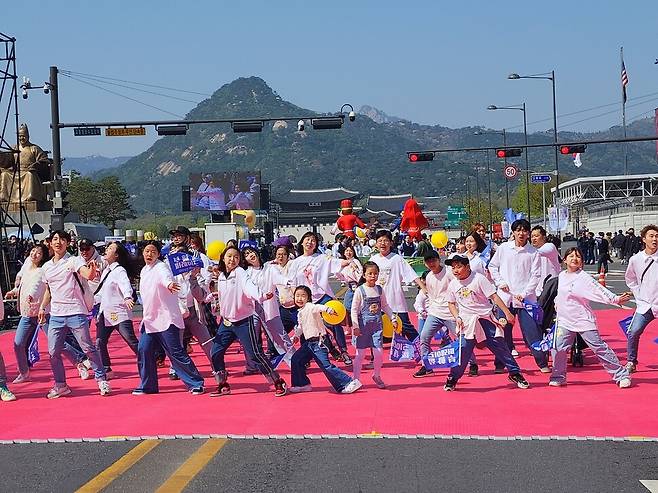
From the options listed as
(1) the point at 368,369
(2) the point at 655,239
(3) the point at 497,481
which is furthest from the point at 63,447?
(2) the point at 655,239

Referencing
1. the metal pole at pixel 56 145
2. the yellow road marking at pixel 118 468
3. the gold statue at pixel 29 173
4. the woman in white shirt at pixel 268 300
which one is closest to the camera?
the yellow road marking at pixel 118 468

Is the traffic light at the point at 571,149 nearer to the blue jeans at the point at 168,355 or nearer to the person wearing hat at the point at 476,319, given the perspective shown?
the person wearing hat at the point at 476,319

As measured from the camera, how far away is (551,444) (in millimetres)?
8039

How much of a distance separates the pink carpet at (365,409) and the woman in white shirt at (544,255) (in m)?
1.21

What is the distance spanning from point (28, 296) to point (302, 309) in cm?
354

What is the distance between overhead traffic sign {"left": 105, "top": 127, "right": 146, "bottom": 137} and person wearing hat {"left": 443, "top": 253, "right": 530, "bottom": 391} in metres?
20.7

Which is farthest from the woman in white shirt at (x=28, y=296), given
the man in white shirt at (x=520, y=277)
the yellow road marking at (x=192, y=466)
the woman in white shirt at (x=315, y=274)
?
the man in white shirt at (x=520, y=277)

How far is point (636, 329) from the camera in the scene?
11914 millimetres

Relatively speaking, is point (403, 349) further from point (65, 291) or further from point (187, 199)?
point (187, 199)

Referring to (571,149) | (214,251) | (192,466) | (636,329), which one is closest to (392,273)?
(214,251)

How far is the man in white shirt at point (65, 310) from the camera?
455 inches

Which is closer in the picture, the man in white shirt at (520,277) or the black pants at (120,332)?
the man in white shirt at (520,277)

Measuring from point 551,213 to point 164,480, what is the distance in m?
35.8

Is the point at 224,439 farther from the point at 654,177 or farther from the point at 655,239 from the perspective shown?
the point at 654,177
